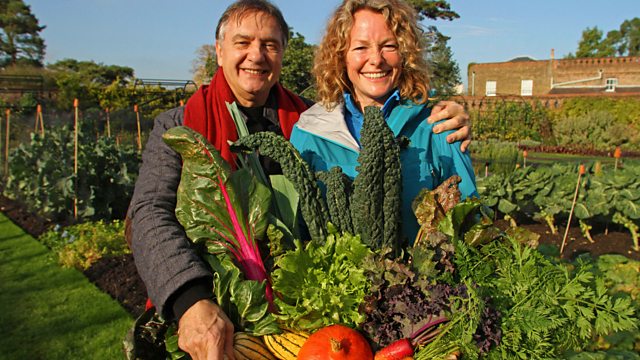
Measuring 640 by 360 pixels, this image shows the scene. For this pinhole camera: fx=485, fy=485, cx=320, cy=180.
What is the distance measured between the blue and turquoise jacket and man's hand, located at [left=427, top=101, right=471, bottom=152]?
0.03 meters

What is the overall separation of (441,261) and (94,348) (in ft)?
13.7

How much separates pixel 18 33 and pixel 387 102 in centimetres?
5394

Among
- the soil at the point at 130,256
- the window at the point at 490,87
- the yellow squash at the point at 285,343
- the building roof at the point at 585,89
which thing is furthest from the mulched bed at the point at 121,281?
the window at the point at 490,87

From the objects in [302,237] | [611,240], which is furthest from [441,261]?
[611,240]

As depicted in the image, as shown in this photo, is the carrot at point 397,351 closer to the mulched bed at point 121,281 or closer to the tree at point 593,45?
the mulched bed at point 121,281

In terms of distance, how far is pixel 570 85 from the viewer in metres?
40.8

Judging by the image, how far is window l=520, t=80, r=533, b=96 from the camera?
41562 mm

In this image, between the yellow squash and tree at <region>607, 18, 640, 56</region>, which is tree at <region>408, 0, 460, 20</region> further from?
tree at <region>607, 18, 640, 56</region>

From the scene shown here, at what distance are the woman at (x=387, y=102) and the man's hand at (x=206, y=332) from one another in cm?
84

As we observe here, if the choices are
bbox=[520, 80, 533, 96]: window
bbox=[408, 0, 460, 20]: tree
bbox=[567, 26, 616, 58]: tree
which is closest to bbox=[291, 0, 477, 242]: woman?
bbox=[408, 0, 460, 20]: tree

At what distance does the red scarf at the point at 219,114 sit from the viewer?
229cm

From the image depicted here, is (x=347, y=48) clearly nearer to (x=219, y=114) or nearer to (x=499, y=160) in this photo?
(x=219, y=114)

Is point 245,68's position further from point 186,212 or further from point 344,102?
point 186,212

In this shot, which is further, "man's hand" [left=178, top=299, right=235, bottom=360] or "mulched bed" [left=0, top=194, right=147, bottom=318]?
"mulched bed" [left=0, top=194, right=147, bottom=318]
